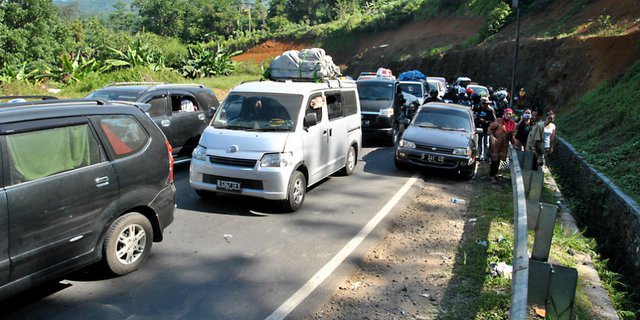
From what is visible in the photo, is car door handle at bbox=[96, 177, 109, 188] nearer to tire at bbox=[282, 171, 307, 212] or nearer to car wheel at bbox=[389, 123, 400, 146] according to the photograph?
tire at bbox=[282, 171, 307, 212]

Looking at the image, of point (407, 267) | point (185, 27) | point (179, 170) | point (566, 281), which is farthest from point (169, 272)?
point (185, 27)

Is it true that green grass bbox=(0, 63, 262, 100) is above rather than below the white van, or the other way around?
above

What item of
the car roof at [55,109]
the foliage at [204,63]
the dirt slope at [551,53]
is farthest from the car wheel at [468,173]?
the foliage at [204,63]

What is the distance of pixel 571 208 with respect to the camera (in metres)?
8.87

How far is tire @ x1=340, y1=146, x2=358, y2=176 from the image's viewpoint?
10.1 m

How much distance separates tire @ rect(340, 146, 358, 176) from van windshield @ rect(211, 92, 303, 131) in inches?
97.7

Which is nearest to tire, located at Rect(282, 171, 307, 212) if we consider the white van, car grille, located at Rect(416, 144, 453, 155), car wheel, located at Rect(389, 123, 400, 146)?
the white van

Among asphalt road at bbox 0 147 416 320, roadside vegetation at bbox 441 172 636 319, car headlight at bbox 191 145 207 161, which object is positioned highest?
car headlight at bbox 191 145 207 161

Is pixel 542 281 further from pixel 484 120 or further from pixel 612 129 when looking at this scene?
pixel 612 129

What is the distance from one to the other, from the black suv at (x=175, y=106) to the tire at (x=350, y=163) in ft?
11.1

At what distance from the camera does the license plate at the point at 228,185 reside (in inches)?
281

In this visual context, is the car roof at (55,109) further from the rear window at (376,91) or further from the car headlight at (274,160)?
the rear window at (376,91)

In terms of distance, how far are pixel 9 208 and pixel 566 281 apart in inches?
175

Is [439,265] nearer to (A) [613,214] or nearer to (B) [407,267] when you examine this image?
(B) [407,267]
